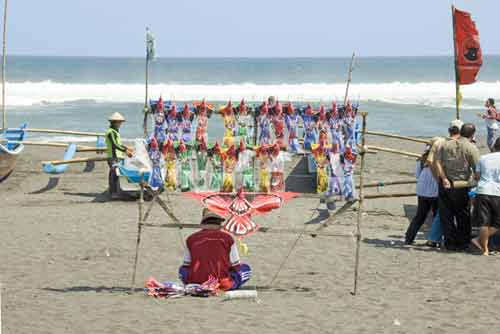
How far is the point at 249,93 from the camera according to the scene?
52.8 metres

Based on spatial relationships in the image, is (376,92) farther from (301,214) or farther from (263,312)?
(263,312)

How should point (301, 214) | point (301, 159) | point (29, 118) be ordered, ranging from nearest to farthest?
point (301, 214)
point (301, 159)
point (29, 118)

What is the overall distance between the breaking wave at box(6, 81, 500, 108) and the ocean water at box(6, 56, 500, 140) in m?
0.05

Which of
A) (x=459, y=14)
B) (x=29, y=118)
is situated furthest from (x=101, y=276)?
(x=29, y=118)

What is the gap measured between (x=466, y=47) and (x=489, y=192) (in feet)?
13.2

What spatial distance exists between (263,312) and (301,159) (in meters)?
8.73

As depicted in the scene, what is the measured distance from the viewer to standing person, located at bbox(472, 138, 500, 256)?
28.1 feet

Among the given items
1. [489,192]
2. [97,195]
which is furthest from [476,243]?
[97,195]

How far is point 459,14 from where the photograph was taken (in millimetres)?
11945

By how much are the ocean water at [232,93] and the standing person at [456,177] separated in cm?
113

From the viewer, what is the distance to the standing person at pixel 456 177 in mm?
8812

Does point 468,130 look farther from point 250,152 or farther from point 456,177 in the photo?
point 250,152

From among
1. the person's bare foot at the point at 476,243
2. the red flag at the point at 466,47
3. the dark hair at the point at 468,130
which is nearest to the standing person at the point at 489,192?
the person's bare foot at the point at 476,243

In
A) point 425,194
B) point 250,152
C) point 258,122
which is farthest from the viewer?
point 425,194
